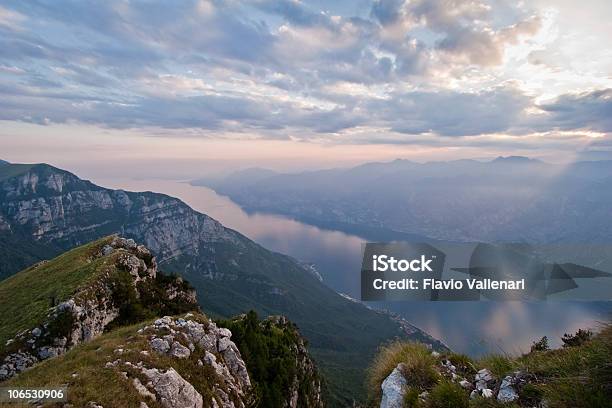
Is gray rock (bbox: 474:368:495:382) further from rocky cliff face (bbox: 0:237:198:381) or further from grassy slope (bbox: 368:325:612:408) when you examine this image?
rocky cliff face (bbox: 0:237:198:381)

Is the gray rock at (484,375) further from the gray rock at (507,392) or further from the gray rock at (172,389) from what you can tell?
the gray rock at (172,389)

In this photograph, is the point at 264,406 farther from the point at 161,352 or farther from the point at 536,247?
the point at 536,247

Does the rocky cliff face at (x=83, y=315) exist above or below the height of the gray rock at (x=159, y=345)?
below

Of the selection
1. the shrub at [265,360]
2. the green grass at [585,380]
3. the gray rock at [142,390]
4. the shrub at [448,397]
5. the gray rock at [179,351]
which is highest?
the green grass at [585,380]

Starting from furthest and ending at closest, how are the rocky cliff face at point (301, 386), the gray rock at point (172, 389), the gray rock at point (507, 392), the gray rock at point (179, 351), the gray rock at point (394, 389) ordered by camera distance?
the rocky cliff face at point (301, 386) < the gray rock at point (179, 351) < the gray rock at point (172, 389) < the gray rock at point (394, 389) < the gray rock at point (507, 392)

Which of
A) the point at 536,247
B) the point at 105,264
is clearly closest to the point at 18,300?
the point at 105,264

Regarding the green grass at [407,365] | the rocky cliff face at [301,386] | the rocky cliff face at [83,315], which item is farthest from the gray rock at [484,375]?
the rocky cliff face at [301,386]
